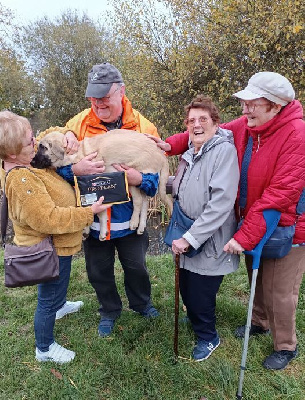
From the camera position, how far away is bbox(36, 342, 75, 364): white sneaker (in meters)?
3.42

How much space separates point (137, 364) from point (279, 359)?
1358 mm

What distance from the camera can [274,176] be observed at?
2680 mm

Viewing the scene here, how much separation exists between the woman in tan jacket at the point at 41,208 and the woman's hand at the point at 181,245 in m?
0.73

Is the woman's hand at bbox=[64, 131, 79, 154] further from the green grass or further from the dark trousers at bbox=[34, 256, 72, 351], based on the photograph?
the green grass

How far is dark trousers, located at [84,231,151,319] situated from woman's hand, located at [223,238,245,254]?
3.49 feet

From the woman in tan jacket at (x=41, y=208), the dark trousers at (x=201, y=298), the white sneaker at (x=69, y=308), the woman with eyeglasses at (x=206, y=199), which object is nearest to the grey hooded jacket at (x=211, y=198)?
the woman with eyeglasses at (x=206, y=199)

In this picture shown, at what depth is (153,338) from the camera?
370 centimetres

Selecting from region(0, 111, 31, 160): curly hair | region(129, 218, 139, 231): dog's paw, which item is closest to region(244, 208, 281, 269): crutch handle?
region(129, 218, 139, 231): dog's paw

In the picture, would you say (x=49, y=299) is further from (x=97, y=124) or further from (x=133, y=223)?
(x=97, y=124)

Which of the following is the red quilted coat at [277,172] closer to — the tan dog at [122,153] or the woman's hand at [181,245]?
the woman's hand at [181,245]

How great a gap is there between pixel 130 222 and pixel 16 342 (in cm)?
187

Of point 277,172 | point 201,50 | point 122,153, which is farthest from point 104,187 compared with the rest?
point 201,50

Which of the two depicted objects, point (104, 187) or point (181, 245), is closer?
point (181, 245)

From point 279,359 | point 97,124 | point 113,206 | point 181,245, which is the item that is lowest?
point 279,359
